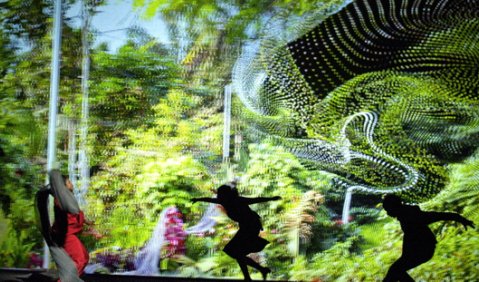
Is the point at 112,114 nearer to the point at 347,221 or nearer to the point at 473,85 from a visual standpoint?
the point at 347,221

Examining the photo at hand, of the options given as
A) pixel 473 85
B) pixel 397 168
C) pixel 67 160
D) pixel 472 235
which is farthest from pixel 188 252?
pixel 473 85

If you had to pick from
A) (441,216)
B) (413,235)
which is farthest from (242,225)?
(441,216)

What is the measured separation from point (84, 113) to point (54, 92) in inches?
12.4

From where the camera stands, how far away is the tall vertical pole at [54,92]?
179 inches

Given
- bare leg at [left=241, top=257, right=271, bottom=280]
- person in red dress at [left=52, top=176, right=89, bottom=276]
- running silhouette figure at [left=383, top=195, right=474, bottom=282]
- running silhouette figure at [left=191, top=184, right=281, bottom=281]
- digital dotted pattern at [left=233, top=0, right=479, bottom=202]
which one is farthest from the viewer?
digital dotted pattern at [left=233, top=0, right=479, bottom=202]

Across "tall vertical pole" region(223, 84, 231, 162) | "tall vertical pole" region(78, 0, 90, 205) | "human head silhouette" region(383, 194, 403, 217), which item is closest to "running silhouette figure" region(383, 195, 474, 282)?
"human head silhouette" region(383, 194, 403, 217)

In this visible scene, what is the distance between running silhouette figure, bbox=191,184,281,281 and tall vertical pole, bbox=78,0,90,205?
40.4 inches

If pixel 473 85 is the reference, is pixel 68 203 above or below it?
below

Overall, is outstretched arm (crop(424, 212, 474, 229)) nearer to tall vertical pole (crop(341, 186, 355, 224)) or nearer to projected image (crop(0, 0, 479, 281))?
projected image (crop(0, 0, 479, 281))

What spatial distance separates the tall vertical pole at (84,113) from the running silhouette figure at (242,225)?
1.02m

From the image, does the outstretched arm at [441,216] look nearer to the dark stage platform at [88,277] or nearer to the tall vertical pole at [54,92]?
the dark stage platform at [88,277]

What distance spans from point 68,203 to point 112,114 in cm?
104

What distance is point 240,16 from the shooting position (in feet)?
14.0

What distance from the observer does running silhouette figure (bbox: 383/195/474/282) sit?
3637mm
